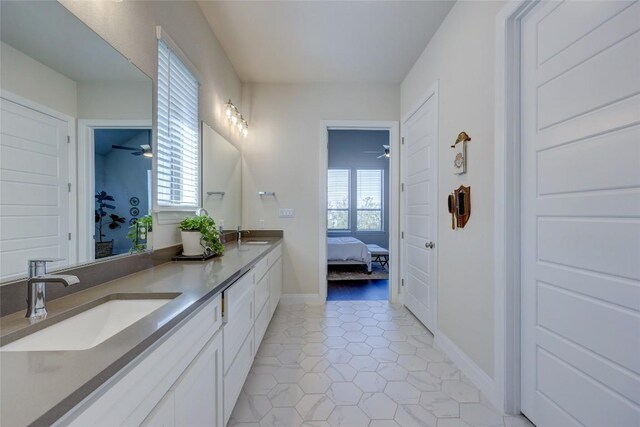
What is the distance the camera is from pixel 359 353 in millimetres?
2375

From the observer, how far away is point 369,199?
727cm

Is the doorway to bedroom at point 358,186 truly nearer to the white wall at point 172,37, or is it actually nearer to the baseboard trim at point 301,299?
the baseboard trim at point 301,299

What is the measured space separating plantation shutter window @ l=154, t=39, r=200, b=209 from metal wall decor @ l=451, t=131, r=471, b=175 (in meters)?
2.02

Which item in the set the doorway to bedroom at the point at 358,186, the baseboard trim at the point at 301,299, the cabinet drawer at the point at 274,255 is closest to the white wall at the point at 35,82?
the cabinet drawer at the point at 274,255

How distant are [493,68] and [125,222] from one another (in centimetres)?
226

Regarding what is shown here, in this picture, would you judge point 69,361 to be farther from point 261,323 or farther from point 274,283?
point 274,283

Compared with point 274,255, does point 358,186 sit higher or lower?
higher

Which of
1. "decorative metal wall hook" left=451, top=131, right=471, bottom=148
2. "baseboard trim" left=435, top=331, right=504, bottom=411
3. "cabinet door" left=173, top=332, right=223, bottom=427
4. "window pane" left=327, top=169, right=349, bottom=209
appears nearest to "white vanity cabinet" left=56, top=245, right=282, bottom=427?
"cabinet door" left=173, top=332, right=223, bottom=427

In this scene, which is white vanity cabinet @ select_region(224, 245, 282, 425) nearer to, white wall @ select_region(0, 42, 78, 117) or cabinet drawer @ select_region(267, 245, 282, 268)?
cabinet drawer @ select_region(267, 245, 282, 268)

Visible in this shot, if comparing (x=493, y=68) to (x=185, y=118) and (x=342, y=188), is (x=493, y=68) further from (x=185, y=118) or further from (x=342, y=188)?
(x=342, y=188)

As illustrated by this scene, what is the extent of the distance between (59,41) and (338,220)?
635 cm

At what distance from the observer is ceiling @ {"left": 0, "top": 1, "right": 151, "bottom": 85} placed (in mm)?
928

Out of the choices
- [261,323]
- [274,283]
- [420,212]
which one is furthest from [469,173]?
[274,283]

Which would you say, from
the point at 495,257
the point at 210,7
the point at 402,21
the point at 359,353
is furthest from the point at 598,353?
the point at 210,7
